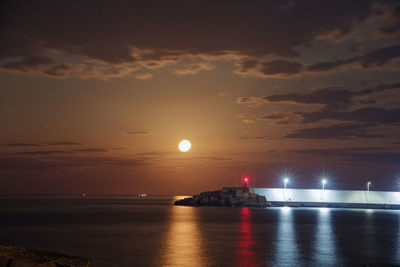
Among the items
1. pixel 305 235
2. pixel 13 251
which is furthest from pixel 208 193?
pixel 13 251

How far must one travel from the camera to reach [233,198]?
18212 cm

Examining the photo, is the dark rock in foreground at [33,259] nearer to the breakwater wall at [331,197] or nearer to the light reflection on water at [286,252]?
the light reflection on water at [286,252]

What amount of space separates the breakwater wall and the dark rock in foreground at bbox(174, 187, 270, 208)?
10.8ft

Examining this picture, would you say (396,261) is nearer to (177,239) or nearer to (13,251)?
(177,239)

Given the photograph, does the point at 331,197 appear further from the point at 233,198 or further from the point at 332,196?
the point at 233,198

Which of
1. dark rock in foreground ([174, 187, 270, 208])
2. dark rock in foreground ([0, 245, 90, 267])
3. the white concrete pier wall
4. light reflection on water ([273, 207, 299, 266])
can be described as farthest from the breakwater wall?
dark rock in foreground ([0, 245, 90, 267])

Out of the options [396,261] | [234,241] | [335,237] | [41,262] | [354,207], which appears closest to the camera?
[41,262]

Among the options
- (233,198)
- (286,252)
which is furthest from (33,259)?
(233,198)

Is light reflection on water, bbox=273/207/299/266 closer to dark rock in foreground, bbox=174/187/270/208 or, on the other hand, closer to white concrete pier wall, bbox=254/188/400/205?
white concrete pier wall, bbox=254/188/400/205

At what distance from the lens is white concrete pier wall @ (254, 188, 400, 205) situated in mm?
160625

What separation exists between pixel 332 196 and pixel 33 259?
165m

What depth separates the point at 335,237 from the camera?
59.5 metres

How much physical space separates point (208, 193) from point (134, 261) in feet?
533

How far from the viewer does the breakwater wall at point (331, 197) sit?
160875 millimetres
